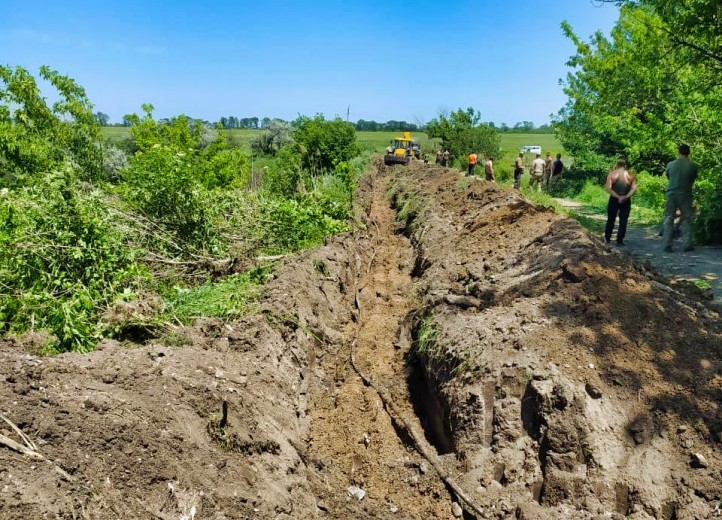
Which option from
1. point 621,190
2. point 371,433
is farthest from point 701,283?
point 371,433

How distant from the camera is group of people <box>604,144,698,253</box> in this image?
878cm

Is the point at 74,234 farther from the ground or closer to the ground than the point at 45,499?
farther from the ground

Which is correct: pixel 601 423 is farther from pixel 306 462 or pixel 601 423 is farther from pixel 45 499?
pixel 45 499

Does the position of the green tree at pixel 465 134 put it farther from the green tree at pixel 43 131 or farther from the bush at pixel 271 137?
the green tree at pixel 43 131

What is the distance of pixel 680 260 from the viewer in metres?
8.60

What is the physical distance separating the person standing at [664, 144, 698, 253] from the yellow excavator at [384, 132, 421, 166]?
71.3ft

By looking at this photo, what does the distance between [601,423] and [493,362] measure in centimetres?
110

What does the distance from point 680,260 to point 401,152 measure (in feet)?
82.7

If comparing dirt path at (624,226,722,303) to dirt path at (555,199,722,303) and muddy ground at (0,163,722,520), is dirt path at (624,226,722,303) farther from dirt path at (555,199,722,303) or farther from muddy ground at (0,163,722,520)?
muddy ground at (0,163,722,520)

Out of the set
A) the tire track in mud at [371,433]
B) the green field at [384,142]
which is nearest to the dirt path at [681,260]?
the tire track in mud at [371,433]

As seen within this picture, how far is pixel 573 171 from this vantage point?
72.0 ft

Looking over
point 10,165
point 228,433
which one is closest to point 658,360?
point 228,433

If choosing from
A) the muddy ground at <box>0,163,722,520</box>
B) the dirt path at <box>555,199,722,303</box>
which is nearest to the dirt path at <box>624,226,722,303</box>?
the dirt path at <box>555,199,722,303</box>

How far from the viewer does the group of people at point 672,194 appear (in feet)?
28.8
